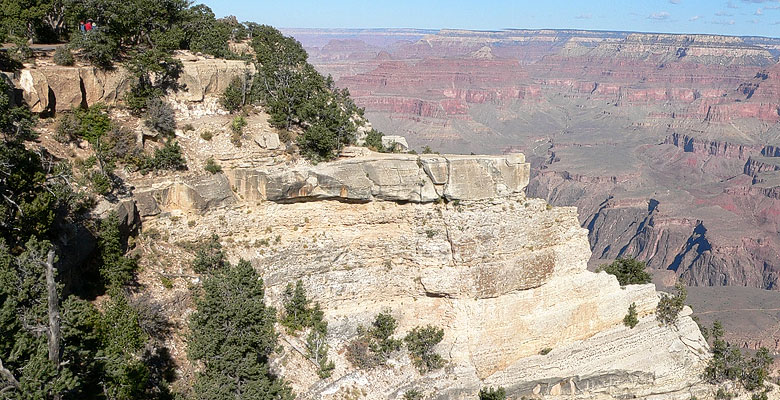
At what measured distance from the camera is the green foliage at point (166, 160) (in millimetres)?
27562

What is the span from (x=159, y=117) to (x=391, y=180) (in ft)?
42.6

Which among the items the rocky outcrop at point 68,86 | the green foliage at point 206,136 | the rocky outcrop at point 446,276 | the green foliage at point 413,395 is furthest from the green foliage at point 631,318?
the rocky outcrop at point 68,86

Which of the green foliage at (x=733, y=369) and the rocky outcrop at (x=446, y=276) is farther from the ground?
the rocky outcrop at (x=446, y=276)

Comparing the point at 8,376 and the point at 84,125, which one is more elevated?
the point at 84,125

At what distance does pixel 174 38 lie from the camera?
33656 millimetres

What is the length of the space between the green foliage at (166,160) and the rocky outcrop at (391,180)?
9.29ft

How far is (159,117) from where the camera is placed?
1148 inches

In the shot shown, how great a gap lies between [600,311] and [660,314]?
5.24 meters

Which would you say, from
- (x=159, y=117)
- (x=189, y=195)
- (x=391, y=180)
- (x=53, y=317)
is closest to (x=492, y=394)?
(x=391, y=180)

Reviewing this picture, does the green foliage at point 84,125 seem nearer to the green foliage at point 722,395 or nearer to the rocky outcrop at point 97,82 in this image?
the rocky outcrop at point 97,82

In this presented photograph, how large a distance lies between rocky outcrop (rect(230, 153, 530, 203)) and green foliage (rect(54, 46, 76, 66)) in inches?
409

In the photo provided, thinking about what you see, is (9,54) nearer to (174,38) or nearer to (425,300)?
(174,38)

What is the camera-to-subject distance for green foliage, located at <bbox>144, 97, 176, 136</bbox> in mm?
29094

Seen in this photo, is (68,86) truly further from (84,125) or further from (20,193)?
(20,193)
